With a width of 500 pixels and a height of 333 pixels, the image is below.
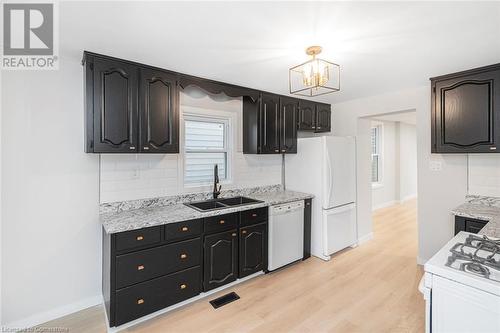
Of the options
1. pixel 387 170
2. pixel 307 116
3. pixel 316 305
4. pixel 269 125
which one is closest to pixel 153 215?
pixel 316 305

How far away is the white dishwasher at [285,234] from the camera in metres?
3.05

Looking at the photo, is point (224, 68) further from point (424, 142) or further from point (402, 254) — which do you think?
point (402, 254)

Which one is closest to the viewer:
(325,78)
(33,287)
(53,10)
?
(53,10)

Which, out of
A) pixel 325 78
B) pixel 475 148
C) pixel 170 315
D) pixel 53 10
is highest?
pixel 53 10

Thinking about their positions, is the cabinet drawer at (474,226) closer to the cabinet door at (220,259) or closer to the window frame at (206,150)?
the cabinet door at (220,259)

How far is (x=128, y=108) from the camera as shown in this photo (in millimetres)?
2314

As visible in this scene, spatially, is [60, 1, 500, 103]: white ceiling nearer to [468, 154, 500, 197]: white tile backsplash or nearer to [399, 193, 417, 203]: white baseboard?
[468, 154, 500, 197]: white tile backsplash

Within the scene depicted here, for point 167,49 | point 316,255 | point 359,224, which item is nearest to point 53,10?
point 167,49

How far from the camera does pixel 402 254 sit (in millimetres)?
3562

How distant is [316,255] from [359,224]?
1.03 meters

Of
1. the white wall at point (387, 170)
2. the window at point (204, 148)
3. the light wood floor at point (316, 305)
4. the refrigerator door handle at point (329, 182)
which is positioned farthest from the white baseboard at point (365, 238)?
the window at point (204, 148)

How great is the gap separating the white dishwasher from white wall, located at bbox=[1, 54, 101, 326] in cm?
192

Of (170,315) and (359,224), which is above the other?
(359,224)

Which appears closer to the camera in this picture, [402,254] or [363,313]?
→ [363,313]
